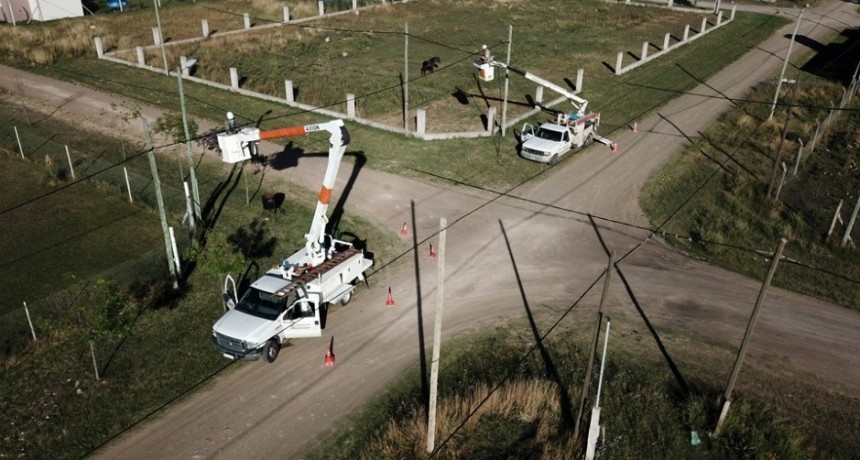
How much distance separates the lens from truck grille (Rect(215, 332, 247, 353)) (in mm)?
17141

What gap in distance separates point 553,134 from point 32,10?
149 ft

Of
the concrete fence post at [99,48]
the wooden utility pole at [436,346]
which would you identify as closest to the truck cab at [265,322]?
the wooden utility pole at [436,346]

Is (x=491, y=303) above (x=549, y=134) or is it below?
below

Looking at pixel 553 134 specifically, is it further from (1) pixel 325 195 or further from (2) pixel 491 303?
(1) pixel 325 195

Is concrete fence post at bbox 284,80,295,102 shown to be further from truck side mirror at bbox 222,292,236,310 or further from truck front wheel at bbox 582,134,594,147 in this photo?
truck side mirror at bbox 222,292,236,310

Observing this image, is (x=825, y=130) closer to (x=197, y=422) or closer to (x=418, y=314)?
(x=418, y=314)

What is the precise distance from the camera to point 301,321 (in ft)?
59.7

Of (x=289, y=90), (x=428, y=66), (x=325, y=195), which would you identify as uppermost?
(x=325, y=195)

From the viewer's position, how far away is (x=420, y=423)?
50.5ft

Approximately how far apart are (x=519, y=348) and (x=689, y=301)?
6504 mm

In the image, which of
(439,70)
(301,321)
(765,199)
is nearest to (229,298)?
(301,321)

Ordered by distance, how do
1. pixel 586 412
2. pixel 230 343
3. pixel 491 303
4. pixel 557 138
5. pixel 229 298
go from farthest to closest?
pixel 557 138 → pixel 491 303 → pixel 229 298 → pixel 230 343 → pixel 586 412

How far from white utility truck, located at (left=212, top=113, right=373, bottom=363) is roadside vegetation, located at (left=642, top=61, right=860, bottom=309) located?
1308 centimetres

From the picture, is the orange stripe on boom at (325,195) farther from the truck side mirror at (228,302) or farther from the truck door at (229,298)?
the truck side mirror at (228,302)
